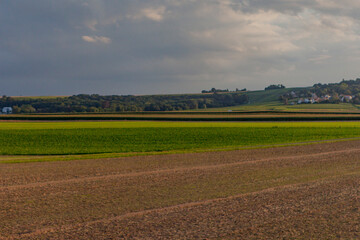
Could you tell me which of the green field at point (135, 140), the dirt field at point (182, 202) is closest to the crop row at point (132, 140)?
the green field at point (135, 140)

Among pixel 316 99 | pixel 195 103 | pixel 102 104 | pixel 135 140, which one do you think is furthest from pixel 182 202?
pixel 316 99

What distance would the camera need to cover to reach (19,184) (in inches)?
586

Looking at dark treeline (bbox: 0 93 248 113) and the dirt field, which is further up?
dark treeline (bbox: 0 93 248 113)

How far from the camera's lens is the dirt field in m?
9.06

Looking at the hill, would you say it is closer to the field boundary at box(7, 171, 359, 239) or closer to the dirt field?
the dirt field

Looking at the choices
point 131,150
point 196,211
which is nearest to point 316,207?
point 196,211

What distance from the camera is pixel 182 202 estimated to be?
38.3 feet

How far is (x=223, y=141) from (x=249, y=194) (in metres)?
23.3

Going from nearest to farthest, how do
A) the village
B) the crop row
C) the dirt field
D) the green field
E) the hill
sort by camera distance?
the dirt field → the green field → the crop row → the hill → the village

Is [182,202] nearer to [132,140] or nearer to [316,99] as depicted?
[132,140]

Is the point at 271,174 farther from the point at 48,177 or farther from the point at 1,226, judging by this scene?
the point at 1,226

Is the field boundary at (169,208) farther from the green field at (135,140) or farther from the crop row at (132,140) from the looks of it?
the crop row at (132,140)

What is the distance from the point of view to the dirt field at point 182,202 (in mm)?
9062

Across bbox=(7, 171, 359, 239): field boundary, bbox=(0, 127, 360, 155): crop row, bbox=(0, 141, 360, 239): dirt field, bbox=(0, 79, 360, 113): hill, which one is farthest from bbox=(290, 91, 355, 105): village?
bbox=(7, 171, 359, 239): field boundary
